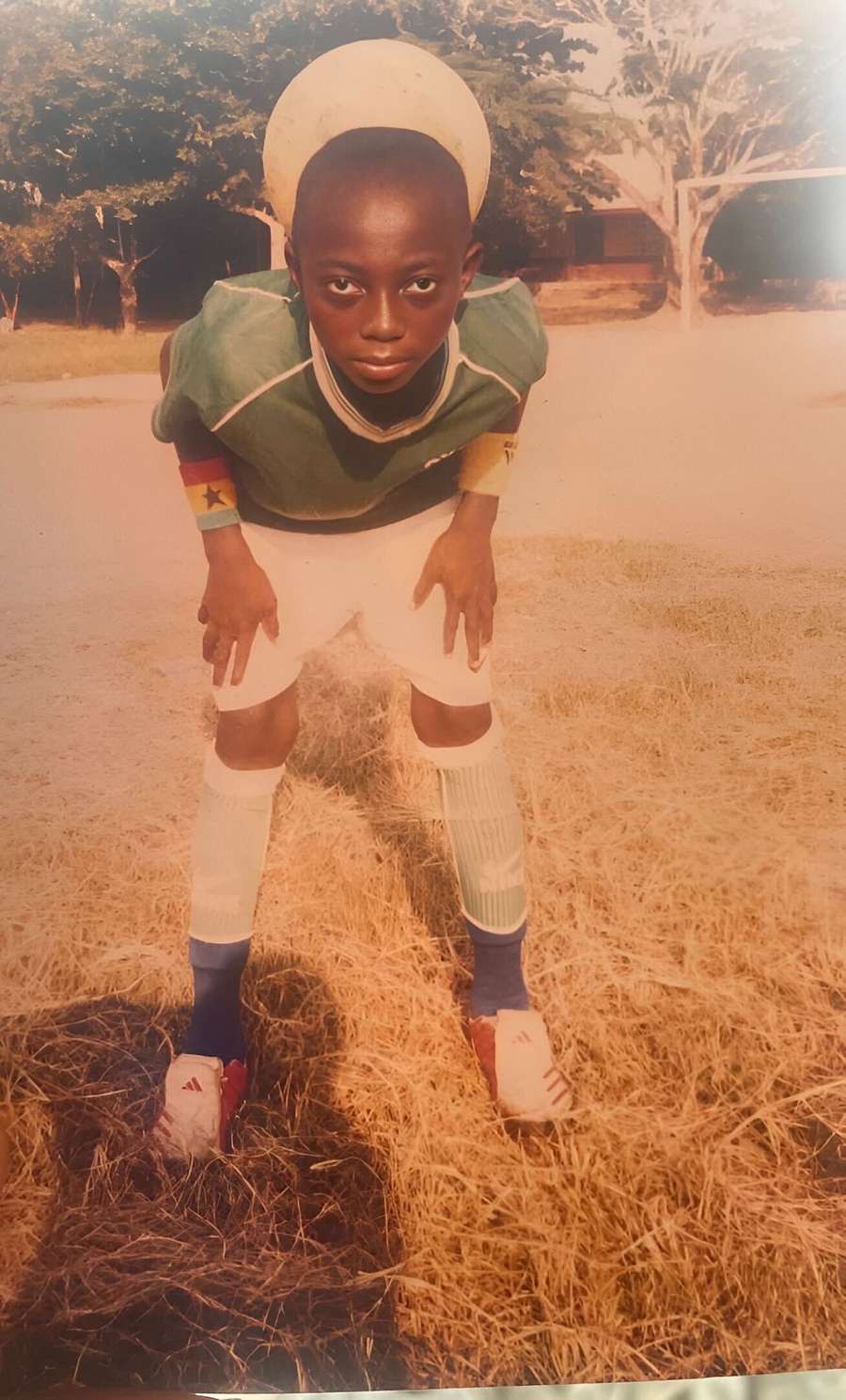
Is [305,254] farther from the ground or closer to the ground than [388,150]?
closer to the ground

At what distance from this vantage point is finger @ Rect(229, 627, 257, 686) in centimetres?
197

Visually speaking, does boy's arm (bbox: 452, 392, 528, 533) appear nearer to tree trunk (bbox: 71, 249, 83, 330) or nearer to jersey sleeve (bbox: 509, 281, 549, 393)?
jersey sleeve (bbox: 509, 281, 549, 393)

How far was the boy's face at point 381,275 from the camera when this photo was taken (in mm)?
1687

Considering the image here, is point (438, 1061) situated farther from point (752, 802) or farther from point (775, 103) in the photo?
point (775, 103)

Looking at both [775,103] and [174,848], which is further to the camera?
[174,848]

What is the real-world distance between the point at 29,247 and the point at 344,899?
1.30m

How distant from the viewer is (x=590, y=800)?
212cm

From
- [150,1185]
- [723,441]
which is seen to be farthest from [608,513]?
[150,1185]

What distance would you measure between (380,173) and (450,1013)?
1.44 meters

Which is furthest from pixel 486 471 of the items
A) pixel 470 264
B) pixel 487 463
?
pixel 470 264

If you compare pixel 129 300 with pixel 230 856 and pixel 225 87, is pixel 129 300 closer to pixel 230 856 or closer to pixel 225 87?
pixel 225 87

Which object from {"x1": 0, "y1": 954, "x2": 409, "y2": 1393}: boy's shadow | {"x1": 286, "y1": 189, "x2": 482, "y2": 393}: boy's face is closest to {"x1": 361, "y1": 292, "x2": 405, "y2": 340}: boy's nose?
{"x1": 286, "y1": 189, "x2": 482, "y2": 393}: boy's face

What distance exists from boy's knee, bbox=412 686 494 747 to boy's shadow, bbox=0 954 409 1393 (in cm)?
53

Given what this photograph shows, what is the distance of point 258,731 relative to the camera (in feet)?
6.57
